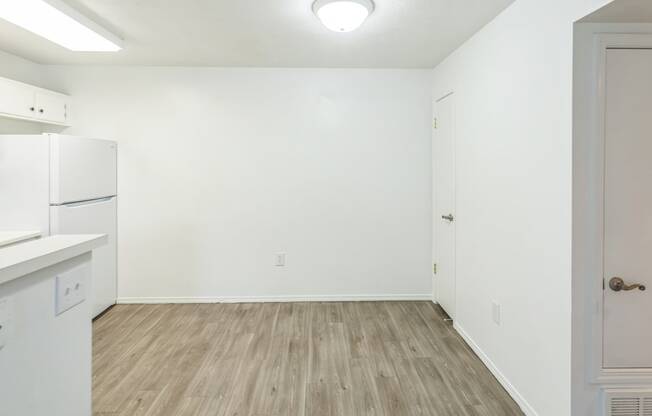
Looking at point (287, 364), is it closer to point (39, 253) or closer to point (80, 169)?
point (39, 253)

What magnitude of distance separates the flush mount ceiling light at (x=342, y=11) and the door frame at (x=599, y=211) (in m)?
1.27

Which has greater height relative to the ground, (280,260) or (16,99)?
(16,99)

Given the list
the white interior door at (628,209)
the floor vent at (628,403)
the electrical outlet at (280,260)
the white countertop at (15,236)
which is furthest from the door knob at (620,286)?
the white countertop at (15,236)

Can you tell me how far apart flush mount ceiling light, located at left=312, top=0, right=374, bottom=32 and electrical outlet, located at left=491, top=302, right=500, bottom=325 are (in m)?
2.11

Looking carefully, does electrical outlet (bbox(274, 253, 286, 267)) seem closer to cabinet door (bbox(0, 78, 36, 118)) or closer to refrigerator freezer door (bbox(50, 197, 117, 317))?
refrigerator freezer door (bbox(50, 197, 117, 317))

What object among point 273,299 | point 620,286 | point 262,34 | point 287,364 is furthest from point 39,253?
point 273,299

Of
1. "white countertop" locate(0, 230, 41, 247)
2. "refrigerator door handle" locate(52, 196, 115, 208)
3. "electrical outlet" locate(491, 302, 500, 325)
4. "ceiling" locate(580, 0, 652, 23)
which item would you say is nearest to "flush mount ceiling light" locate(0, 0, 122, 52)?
"refrigerator door handle" locate(52, 196, 115, 208)

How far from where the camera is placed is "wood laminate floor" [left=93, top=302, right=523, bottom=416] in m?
2.22

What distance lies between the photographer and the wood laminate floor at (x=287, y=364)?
222 centimetres

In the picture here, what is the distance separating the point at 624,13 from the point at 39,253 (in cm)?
239

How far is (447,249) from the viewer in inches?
140

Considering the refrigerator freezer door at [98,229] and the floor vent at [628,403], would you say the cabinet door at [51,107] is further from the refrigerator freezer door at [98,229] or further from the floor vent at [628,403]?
the floor vent at [628,403]

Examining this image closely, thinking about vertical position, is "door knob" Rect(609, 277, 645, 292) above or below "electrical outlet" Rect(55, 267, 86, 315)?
below

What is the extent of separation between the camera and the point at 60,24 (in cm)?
258
